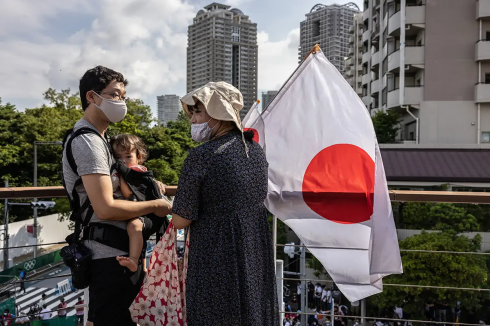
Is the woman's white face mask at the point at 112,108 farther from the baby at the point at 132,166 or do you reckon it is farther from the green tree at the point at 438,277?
the green tree at the point at 438,277

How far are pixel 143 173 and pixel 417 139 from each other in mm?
20493

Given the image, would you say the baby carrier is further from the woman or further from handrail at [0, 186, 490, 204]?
handrail at [0, 186, 490, 204]

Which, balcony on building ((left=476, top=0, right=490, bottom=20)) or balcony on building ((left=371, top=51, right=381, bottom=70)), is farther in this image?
balcony on building ((left=371, top=51, right=381, bottom=70))

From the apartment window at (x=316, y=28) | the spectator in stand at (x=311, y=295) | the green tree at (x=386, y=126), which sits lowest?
the spectator in stand at (x=311, y=295)

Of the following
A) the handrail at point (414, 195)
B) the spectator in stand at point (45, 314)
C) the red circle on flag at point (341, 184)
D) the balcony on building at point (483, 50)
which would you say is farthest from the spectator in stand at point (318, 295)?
the red circle on flag at point (341, 184)

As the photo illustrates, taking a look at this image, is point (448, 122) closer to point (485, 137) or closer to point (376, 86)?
point (485, 137)

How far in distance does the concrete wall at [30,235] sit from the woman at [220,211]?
21899mm

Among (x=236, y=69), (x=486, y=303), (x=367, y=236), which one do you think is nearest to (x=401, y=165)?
(x=486, y=303)

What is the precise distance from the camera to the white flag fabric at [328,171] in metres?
2.29

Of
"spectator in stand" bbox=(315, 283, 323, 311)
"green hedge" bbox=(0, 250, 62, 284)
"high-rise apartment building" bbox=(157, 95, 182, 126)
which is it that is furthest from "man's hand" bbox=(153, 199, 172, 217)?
"high-rise apartment building" bbox=(157, 95, 182, 126)

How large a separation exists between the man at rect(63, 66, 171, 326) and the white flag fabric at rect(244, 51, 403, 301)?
2.39 ft

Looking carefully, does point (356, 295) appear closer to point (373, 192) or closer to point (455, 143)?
point (373, 192)

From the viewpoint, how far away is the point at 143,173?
193 cm

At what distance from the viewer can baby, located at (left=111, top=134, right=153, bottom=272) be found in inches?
73.5
